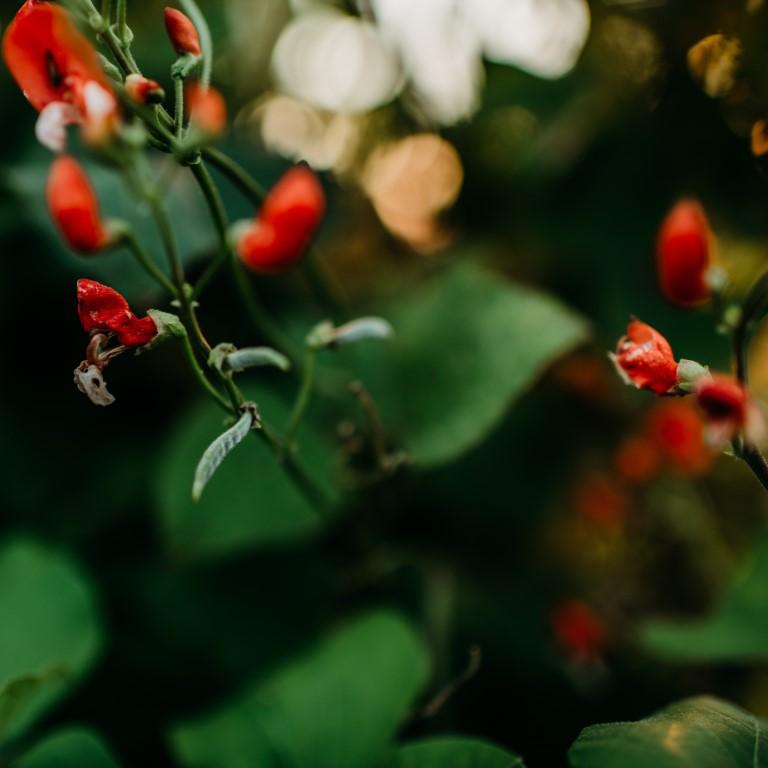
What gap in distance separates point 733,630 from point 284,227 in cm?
63

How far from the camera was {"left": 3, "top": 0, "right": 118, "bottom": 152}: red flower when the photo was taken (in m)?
0.39

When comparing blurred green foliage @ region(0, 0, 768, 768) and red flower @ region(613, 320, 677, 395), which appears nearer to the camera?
red flower @ region(613, 320, 677, 395)

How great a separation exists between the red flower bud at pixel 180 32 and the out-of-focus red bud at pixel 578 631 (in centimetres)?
85

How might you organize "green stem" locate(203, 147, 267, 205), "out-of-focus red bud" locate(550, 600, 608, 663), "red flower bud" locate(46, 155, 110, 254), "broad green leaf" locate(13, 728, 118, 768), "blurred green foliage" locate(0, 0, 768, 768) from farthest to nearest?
"out-of-focus red bud" locate(550, 600, 608, 663)
"blurred green foliage" locate(0, 0, 768, 768)
"broad green leaf" locate(13, 728, 118, 768)
"green stem" locate(203, 147, 267, 205)
"red flower bud" locate(46, 155, 110, 254)

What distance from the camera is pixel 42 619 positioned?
788 mm

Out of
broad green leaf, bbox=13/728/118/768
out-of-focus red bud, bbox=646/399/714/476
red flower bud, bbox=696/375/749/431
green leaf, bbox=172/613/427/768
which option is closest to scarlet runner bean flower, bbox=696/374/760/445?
red flower bud, bbox=696/375/749/431

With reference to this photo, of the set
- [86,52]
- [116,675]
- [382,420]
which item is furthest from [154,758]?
[86,52]

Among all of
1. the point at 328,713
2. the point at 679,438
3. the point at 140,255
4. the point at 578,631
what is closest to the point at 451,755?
the point at 328,713

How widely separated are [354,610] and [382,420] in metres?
0.25

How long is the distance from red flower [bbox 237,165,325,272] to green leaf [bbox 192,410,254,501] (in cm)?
9

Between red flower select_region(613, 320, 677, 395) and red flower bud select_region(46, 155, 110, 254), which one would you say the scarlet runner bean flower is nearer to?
red flower select_region(613, 320, 677, 395)

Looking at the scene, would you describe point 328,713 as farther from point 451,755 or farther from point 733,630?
point 733,630

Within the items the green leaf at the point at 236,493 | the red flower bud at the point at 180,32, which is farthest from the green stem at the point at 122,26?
the green leaf at the point at 236,493

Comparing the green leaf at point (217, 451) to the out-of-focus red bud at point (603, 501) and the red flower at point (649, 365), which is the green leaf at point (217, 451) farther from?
the out-of-focus red bud at point (603, 501)
